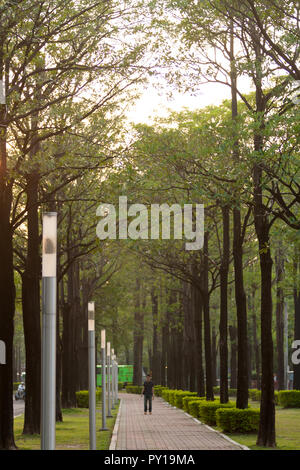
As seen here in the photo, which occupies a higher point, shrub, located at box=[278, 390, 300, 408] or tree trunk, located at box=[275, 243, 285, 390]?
tree trunk, located at box=[275, 243, 285, 390]

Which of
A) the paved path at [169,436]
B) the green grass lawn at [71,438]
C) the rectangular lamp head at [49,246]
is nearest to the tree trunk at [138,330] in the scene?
the paved path at [169,436]

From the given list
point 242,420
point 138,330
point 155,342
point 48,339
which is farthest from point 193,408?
point 138,330

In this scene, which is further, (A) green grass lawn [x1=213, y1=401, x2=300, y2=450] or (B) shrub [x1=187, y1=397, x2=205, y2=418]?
(B) shrub [x1=187, y1=397, x2=205, y2=418]

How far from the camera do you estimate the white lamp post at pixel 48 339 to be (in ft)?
24.6

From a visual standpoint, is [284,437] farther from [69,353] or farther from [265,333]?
[69,353]

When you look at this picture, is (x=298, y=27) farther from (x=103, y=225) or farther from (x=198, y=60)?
(x=103, y=225)

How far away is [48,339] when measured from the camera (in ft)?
25.1

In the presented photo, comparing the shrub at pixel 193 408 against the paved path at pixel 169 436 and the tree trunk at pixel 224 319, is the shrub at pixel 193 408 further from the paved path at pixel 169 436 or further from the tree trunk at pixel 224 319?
the tree trunk at pixel 224 319

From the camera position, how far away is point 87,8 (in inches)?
625

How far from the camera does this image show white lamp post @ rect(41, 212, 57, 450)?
750 centimetres

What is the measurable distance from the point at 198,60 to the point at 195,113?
11.3m

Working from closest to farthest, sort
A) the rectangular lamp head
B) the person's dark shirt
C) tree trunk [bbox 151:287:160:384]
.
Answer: the rectangular lamp head, the person's dark shirt, tree trunk [bbox 151:287:160:384]

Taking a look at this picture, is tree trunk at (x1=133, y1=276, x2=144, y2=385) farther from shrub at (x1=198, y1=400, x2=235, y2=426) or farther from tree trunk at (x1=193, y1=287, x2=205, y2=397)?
shrub at (x1=198, y1=400, x2=235, y2=426)

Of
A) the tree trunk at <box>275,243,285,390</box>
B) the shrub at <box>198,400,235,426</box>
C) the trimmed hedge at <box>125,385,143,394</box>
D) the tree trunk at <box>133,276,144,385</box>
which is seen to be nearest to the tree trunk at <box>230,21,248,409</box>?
A: the shrub at <box>198,400,235,426</box>
